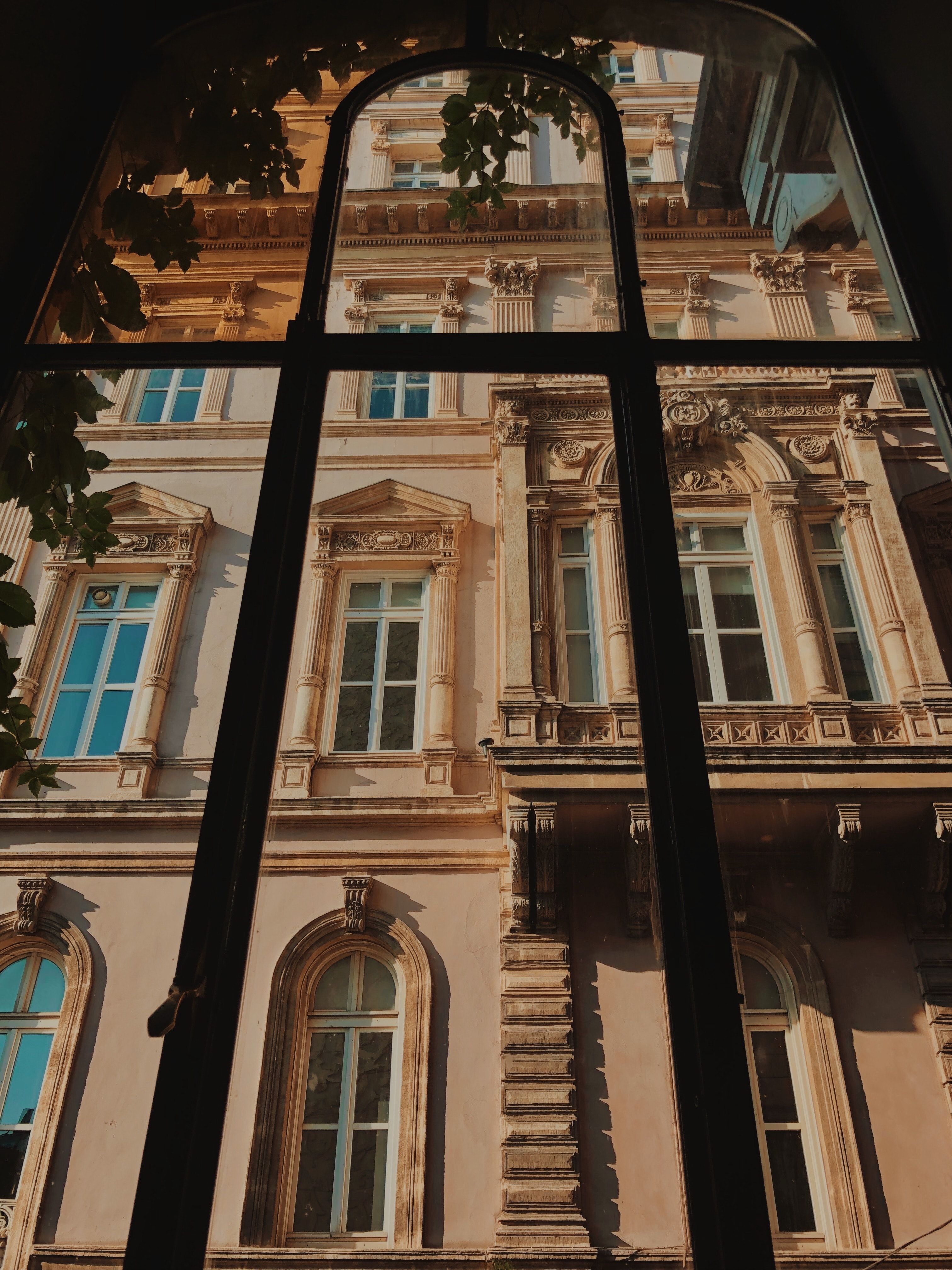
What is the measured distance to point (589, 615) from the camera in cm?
219

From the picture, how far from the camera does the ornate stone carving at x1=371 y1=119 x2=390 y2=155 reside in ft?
7.43

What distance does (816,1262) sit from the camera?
3.29 feet

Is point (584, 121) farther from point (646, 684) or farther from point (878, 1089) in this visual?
point (878, 1089)

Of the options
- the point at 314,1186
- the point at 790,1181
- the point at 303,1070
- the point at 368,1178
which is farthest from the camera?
the point at 368,1178

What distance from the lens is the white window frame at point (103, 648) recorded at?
1498 mm

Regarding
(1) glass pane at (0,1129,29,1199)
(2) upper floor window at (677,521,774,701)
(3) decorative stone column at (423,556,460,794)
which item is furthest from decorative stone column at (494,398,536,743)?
(1) glass pane at (0,1129,29,1199)

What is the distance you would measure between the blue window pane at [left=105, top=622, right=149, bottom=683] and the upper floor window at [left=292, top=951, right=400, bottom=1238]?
0.62 m

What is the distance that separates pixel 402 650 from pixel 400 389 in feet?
2.16

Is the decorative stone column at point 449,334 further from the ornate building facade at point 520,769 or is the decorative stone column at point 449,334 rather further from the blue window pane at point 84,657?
the blue window pane at point 84,657

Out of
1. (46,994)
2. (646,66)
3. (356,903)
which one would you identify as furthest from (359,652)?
(646,66)

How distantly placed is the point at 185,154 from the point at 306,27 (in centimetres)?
53

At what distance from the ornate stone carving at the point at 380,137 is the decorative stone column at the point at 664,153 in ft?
2.17

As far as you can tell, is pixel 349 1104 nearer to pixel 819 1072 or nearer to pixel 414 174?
pixel 819 1072

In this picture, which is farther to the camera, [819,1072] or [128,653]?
[128,653]
